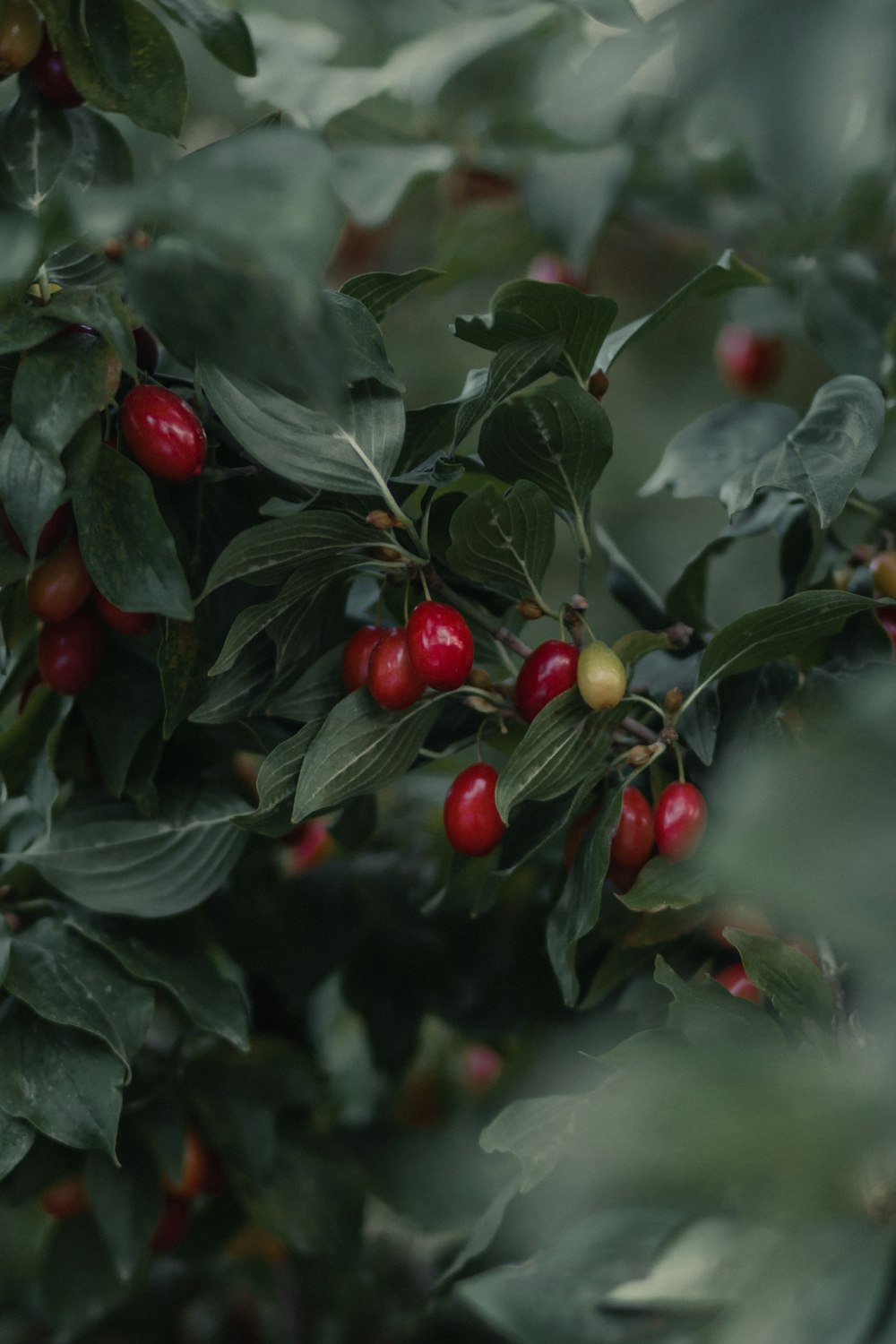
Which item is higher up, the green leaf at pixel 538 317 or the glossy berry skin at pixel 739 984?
the green leaf at pixel 538 317

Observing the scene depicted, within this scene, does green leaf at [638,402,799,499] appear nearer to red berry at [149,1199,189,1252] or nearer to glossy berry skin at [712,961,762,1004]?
glossy berry skin at [712,961,762,1004]

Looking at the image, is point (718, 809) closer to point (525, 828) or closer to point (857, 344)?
point (525, 828)

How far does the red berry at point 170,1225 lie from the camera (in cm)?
73

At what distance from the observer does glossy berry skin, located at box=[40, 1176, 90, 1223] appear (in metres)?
0.68

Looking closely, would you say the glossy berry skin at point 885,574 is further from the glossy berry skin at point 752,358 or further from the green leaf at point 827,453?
the glossy berry skin at point 752,358

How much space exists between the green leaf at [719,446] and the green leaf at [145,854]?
0.28 metres

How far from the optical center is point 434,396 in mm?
1655

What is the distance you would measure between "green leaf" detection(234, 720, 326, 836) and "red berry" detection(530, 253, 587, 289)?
74cm

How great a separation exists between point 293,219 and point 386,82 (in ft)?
2.92

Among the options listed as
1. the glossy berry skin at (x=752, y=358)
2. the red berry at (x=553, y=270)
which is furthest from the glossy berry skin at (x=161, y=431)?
the glossy berry skin at (x=752, y=358)

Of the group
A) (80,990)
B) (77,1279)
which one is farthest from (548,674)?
(77,1279)

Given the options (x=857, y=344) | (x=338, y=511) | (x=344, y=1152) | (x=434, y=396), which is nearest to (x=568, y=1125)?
(x=338, y=511)

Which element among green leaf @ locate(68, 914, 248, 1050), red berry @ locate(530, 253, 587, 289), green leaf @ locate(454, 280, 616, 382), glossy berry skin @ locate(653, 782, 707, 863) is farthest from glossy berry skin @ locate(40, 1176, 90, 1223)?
red berry @ locate(530, 253, 587, 289)

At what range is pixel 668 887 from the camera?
1.67 feet
